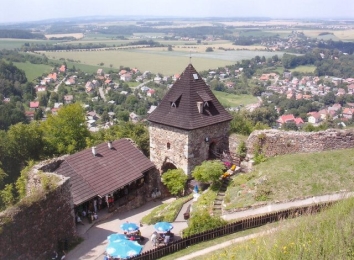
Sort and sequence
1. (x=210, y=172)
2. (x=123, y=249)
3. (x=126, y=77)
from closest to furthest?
(x=123, y=249) < (x=210, y=172) < (x=126, y=77)

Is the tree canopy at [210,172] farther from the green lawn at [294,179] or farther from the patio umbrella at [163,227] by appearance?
the patio umbrella at [163,227]

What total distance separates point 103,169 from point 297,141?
11873mm

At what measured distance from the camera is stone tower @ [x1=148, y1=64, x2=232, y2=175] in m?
23.5

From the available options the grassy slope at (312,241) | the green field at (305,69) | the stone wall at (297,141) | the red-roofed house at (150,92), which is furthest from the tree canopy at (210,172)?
the green field at (305,69)

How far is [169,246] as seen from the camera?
1515 cm

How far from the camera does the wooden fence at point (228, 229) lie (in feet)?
48.7

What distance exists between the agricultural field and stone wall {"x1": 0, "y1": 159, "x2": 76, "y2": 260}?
109 meters

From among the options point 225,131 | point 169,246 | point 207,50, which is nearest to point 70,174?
point 169,246

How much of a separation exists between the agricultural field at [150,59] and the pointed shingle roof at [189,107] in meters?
101

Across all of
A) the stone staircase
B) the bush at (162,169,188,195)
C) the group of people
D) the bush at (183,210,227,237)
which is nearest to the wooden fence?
the bush at (183,210,227,237)

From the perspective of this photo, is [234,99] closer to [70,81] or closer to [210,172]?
[70,81]

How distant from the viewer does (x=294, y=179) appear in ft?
61.4

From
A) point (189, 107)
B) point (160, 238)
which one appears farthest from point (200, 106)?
point (160, 238)

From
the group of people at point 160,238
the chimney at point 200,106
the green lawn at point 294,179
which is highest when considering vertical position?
the chimney at point 200,106
